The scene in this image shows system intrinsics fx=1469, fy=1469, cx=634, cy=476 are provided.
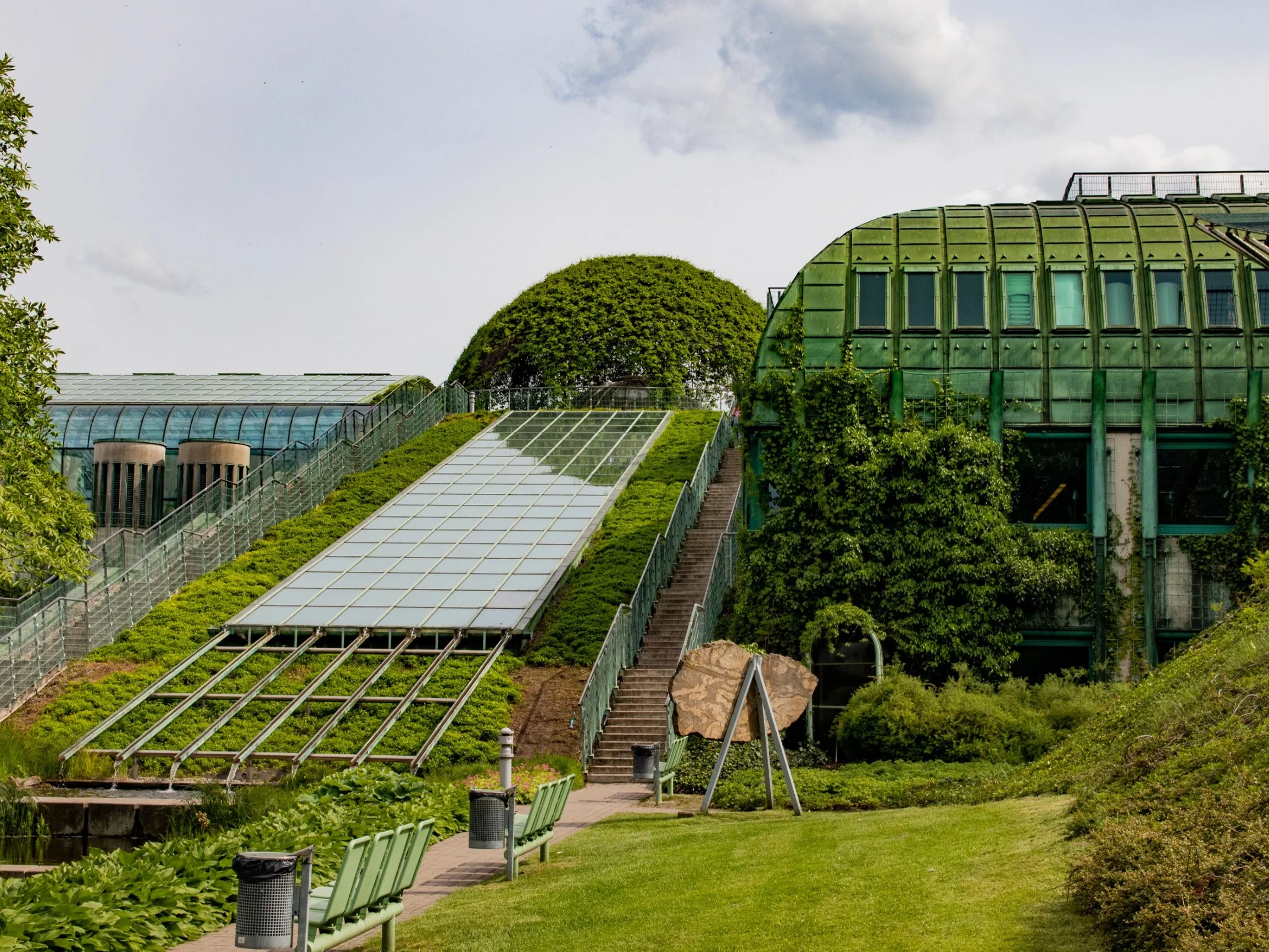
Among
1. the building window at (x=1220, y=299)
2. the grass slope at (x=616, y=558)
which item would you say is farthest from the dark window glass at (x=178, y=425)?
the building window at (x=1220, y=299)

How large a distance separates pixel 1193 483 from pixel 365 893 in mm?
22474

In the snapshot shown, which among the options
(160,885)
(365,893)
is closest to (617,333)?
(160,885)

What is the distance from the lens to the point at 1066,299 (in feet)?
96.0

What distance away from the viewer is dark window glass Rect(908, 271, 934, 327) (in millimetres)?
29266

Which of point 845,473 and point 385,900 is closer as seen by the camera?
point 385,900

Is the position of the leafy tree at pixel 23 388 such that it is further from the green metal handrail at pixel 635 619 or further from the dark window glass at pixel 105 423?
the dark window glass at pixel 105 423

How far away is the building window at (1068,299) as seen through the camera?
29.0 metres

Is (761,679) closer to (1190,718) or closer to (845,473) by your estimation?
(1190,718)

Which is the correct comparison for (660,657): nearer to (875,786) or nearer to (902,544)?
(902,544)

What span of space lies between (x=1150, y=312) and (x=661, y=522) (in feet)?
38.7

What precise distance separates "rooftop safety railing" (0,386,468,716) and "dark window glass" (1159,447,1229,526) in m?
20.1

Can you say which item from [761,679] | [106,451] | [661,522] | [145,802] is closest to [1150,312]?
[661,522]

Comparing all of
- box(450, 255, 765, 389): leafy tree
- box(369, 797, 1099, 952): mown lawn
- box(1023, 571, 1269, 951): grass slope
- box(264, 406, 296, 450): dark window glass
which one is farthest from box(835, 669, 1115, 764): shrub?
box(450, 255, 765, 389): leafy tree

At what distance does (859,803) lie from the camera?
17.7 meters
